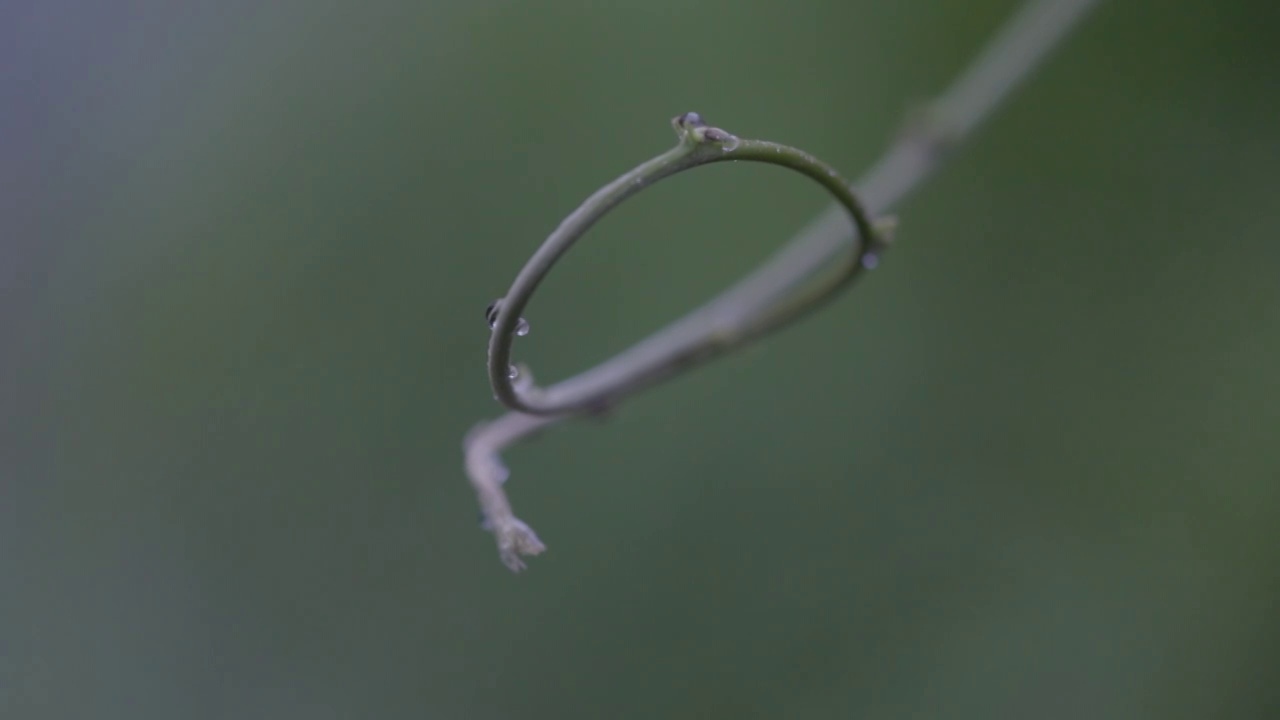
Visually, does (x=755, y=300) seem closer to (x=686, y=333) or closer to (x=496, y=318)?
(x=686, y=333)

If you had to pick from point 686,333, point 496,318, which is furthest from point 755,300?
point 496,318

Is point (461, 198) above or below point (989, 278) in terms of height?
above

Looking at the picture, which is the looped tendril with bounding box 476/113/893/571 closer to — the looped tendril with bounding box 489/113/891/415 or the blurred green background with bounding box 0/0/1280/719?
the looped tendril with bounding box 489/113/891/415

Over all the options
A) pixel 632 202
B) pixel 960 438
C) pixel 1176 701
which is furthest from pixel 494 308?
pixel 1176 701

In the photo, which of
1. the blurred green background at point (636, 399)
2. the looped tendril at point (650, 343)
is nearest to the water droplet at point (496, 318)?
the looped tendril at point (650, 343)

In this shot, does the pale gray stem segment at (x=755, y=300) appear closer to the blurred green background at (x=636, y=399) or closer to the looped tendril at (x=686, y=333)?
the looped tendril at (x=686, y=333)

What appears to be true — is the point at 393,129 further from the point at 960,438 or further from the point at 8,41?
the point at 960,438
